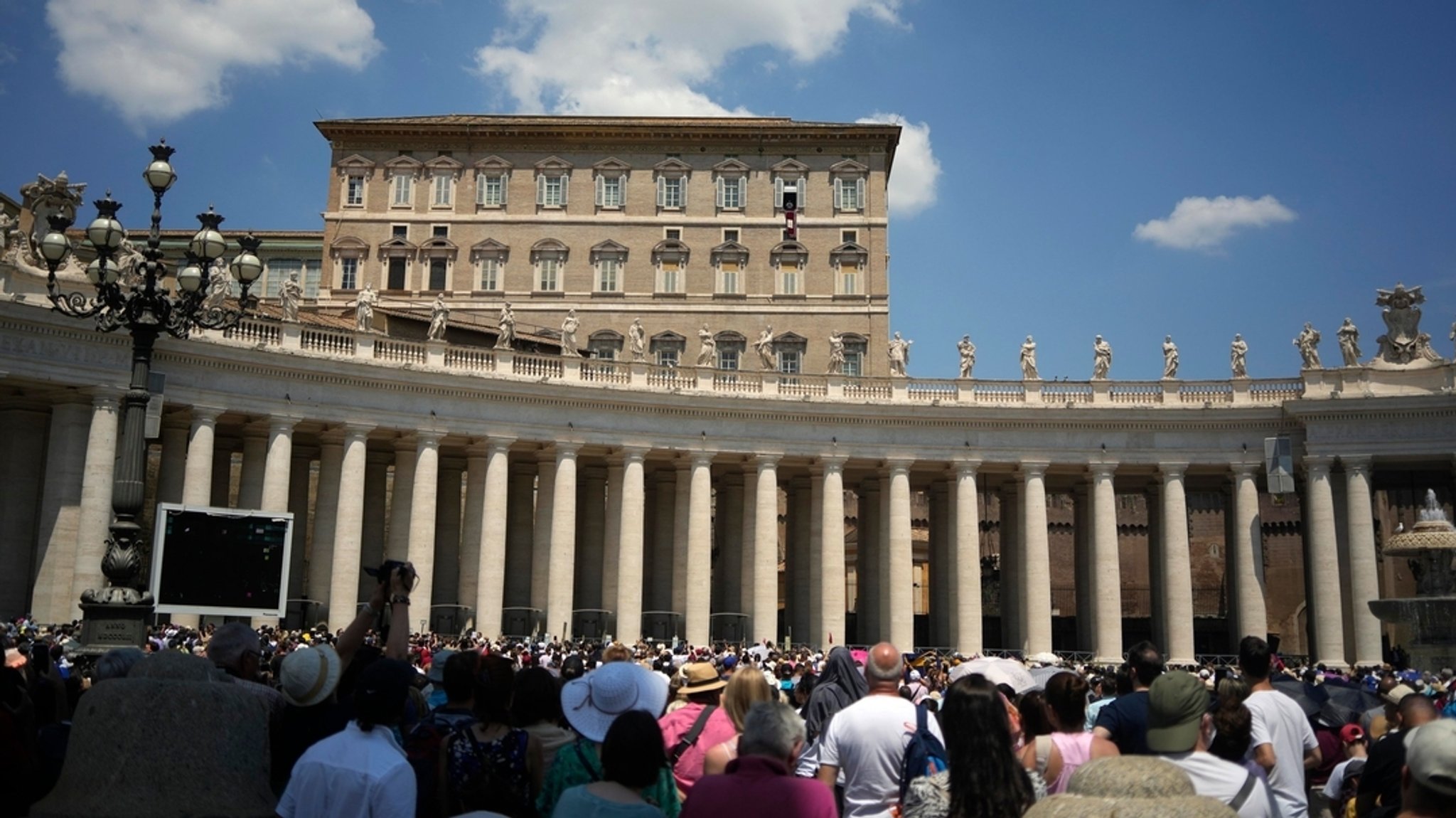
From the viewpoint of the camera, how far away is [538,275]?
72312mm

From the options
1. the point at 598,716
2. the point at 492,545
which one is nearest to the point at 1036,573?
the point at 492,545

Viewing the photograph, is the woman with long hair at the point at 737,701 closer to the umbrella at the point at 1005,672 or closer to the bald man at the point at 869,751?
the bald man at the point at 869,751

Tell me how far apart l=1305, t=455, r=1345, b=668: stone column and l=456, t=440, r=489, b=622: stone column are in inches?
1240

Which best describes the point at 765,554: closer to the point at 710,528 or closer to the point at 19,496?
the point at 710,528

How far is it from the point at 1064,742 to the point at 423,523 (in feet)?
133

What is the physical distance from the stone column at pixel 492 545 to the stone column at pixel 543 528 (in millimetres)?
1400

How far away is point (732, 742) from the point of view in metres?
9.78

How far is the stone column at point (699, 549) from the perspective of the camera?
51094 mm

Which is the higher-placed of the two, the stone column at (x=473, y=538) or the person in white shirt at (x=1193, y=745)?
the stone column at (x=473, y=538)

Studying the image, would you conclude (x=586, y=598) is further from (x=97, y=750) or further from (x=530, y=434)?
(x=97, y=750)

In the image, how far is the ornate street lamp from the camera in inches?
885

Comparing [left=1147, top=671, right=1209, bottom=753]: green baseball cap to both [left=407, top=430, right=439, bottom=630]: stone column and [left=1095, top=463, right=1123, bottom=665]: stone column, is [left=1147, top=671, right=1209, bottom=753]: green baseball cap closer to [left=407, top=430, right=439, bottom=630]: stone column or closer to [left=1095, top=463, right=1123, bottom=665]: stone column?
[left=407, top=430, right=439, bottom=630]: stone column

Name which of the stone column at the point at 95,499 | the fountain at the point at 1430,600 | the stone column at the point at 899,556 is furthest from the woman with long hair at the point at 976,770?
the stone column at the point at 899,556

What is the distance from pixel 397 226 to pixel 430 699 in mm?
63716
